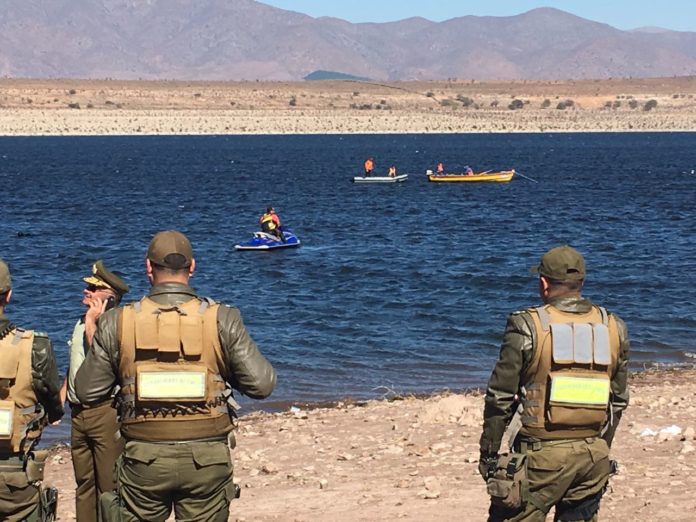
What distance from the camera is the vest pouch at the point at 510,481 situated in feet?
21.1

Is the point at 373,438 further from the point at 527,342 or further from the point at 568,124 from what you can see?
the point at 568,124

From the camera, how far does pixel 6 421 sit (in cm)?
644

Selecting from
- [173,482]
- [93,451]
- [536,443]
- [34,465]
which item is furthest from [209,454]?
[93,451]

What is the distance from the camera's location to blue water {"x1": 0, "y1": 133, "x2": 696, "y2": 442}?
22.5m

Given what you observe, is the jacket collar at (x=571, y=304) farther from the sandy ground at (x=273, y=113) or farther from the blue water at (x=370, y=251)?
the sandy ground at (x=273, y=113)

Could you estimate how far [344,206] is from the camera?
5981 cm

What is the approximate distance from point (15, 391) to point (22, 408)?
10 centimetres

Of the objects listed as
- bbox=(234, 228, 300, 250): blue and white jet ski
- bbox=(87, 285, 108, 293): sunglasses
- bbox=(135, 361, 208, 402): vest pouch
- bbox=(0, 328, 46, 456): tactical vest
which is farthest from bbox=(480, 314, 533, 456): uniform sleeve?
bbox=(234, 228, 300, 250): blue and white jet ski

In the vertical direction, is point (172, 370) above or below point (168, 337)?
below

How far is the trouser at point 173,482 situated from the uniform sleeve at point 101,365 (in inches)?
11.9

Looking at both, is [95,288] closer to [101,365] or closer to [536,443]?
[101,365]

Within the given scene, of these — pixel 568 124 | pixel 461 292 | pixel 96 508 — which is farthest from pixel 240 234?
pixel 568 124

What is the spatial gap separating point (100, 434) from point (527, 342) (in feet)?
9.31

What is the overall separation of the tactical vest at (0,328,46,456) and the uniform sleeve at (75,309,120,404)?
354 millimetres
